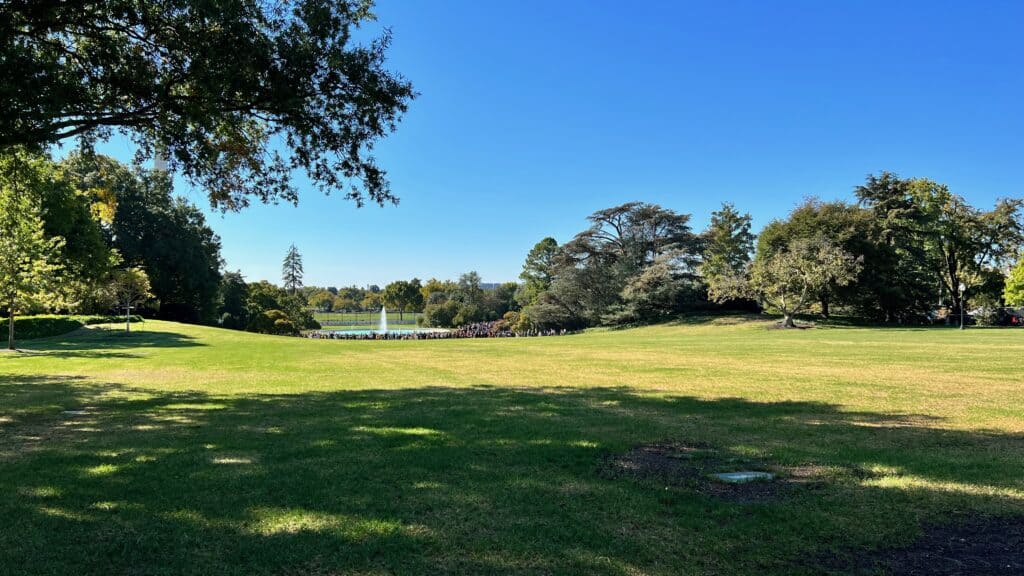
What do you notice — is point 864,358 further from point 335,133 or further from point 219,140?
point 219,140

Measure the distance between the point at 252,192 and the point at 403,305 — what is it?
9314 cm

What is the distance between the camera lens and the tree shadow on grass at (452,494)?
3.24 meters

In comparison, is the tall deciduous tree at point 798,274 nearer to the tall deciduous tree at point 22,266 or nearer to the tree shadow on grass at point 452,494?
the tree shadow on grass at point 452,494

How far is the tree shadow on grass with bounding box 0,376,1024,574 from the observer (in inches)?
128

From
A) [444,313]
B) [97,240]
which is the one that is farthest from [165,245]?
[444,313]

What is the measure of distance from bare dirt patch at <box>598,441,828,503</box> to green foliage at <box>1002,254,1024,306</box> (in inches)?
2196

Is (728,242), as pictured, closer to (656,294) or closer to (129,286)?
(656,294)

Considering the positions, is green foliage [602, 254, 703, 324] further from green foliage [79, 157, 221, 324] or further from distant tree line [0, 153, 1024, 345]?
green foliage [79, 157, 221, 324]

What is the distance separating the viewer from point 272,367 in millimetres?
15727

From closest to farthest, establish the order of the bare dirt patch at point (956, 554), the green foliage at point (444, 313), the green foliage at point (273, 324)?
the bare dirt patch at point (956, 554) → the green foliage at point (273, 324) → the green foliage at point (444, 313)

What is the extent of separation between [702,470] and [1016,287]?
57.4 metres

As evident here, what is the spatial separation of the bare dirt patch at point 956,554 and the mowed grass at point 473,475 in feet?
0.49

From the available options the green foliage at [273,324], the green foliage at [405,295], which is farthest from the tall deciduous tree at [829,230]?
the green foliage at [405,295]

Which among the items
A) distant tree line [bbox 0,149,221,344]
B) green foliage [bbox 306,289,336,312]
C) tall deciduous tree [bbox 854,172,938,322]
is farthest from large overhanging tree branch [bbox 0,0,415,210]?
green foliage [bbox 306,289,336,312]
